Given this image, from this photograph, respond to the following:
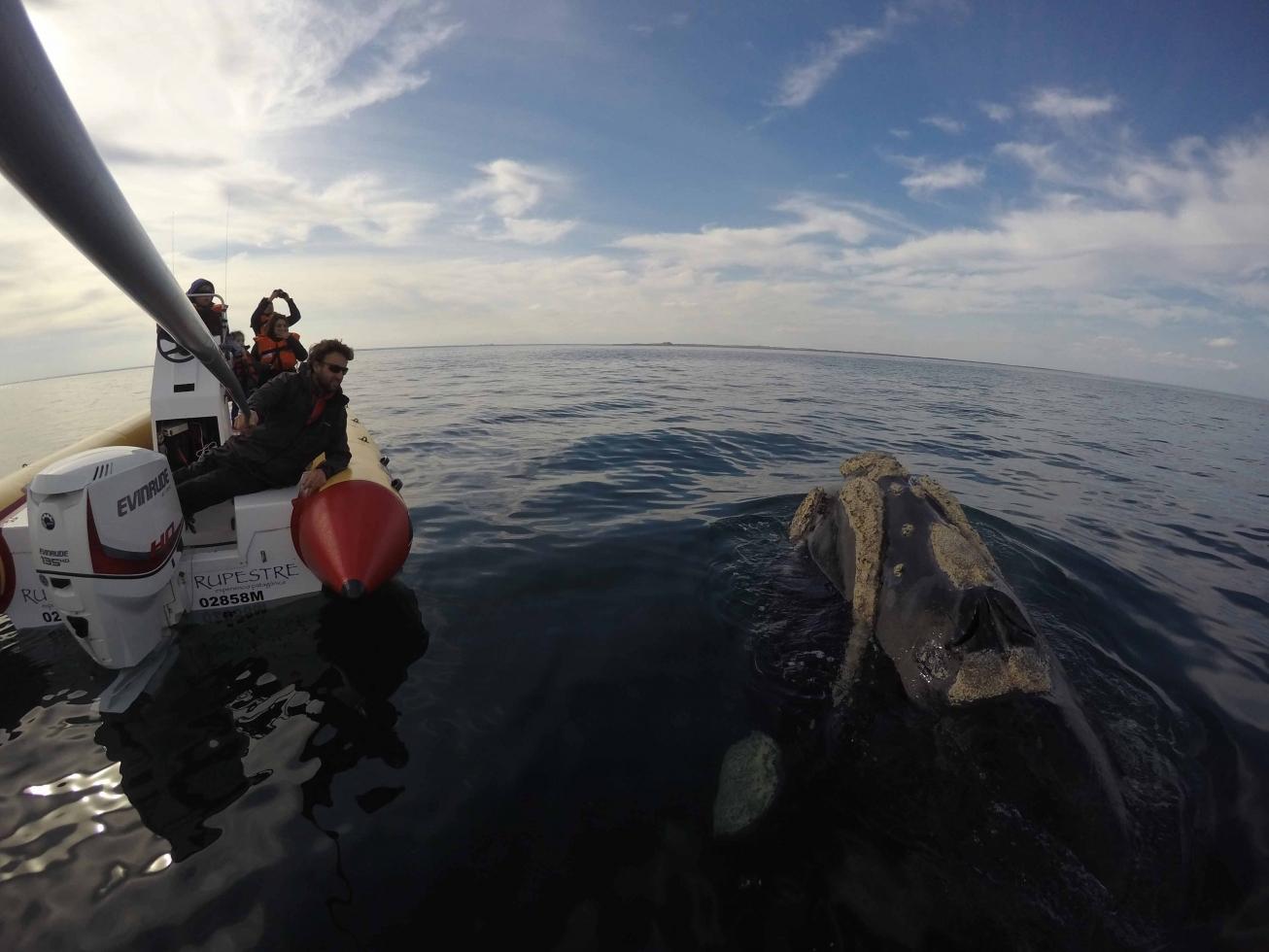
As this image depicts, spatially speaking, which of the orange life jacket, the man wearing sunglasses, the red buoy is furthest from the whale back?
the orange life jacket

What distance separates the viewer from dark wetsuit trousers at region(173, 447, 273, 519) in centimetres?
596

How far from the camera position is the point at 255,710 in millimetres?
4645

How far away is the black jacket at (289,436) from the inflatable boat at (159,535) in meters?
0.26

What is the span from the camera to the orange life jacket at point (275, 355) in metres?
8.60

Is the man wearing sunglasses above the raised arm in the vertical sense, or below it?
below

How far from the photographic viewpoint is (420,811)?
12.5 feet

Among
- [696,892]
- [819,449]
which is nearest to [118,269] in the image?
[696,892]

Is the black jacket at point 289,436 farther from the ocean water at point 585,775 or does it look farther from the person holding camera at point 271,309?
the person holding camera at point 271,309

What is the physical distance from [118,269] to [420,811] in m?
3.62

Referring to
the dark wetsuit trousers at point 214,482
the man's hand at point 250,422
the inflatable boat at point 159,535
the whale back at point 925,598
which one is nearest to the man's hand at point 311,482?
the inflatable boat at point 159,535

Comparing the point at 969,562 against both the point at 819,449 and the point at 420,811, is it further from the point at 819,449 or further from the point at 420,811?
the point at 819,449

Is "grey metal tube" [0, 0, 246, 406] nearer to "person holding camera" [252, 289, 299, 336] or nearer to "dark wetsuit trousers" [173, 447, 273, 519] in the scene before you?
"dark wetsuit trousers" [173, 447, 273, 519]

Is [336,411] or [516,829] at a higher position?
[336,411]

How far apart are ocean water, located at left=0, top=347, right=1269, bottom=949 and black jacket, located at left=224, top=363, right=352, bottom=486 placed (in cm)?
159
